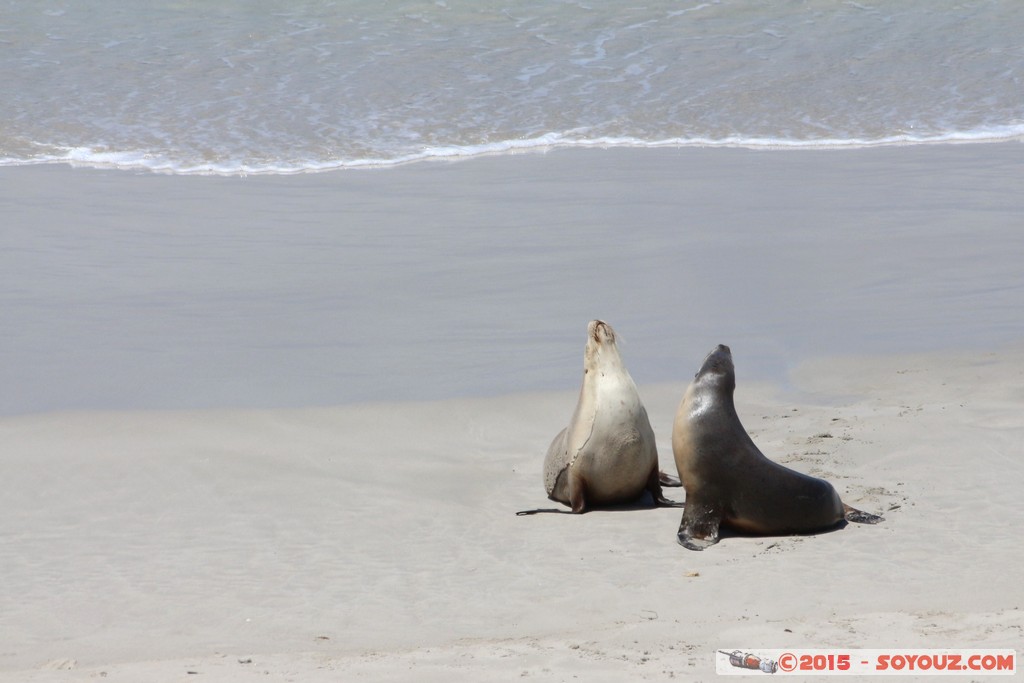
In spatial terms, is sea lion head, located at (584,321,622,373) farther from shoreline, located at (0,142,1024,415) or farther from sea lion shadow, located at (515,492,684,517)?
shoreline, located at (0,142,1024,415)

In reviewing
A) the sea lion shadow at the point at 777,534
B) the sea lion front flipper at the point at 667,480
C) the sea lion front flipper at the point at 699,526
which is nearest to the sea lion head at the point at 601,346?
the sea lion front flipper at the point at 667,480

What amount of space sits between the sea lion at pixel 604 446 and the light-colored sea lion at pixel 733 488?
0.98ft

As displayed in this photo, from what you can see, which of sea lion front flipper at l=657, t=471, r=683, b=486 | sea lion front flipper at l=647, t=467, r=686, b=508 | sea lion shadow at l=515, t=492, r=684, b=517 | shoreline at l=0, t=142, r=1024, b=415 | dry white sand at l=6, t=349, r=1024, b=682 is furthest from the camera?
shoreline at l=0, t=142, r=1024, b=415

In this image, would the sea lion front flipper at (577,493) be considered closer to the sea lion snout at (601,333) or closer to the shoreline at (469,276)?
the sea lion snout at (601,333)

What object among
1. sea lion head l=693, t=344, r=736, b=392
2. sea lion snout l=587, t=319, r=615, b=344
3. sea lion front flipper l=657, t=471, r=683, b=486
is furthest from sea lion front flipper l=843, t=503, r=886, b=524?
sea lion snout l=587, t=319, r=615, b=344

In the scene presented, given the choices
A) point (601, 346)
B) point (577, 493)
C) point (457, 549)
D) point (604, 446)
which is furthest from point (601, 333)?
point (457, 549)

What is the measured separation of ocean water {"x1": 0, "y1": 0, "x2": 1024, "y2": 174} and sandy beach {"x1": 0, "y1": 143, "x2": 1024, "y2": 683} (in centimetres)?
172

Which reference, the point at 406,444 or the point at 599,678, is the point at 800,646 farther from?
the point at 406,444

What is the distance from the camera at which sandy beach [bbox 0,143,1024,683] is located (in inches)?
153

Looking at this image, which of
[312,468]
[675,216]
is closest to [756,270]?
[675,216]

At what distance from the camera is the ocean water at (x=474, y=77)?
12.7 m

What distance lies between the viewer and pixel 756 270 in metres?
8.06

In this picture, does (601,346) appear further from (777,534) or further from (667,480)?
(777,534)

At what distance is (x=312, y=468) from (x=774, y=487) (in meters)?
1.95
